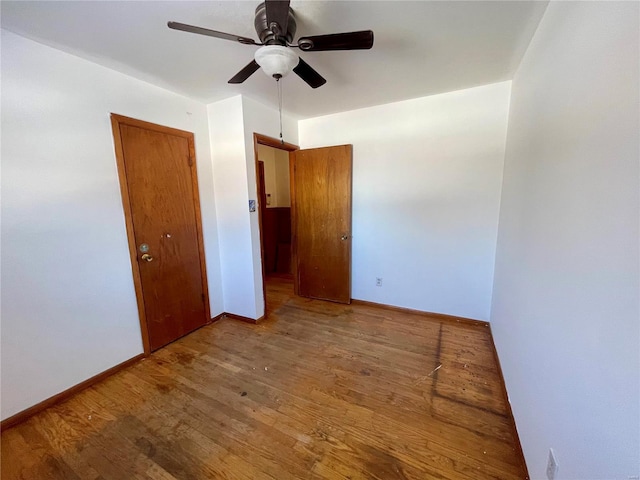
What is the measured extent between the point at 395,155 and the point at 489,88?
989mm

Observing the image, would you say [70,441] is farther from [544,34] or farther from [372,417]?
[544,34]

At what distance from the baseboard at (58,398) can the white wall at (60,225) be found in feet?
0.11

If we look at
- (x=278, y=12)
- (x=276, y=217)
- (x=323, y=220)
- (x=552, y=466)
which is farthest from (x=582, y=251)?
(x=276, y=217)

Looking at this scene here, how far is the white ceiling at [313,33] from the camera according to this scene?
1329mm

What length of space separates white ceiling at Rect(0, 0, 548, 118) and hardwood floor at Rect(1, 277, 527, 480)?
2.40 m

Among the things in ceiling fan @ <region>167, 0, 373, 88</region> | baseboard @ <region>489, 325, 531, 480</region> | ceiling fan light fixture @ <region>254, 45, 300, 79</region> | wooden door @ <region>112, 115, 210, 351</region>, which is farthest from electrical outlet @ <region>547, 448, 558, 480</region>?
wooden door @ <region>112, 115, 210, 351</region>

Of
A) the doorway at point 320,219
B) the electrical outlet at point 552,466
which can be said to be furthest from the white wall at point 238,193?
the electrical outlet at point 552,466

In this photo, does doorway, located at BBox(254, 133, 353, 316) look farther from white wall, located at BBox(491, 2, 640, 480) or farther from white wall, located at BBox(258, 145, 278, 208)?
white wall, located at BBox(491, 2, 640, 480)

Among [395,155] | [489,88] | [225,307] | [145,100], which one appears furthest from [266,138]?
[489,88]

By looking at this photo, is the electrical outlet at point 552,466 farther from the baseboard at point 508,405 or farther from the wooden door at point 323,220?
the wooden door at point 323,220

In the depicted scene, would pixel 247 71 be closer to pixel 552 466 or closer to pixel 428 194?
pixel 428 194

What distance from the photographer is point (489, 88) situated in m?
2.30

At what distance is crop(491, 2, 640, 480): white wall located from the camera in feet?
2.10

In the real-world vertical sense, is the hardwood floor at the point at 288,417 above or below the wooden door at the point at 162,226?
below
